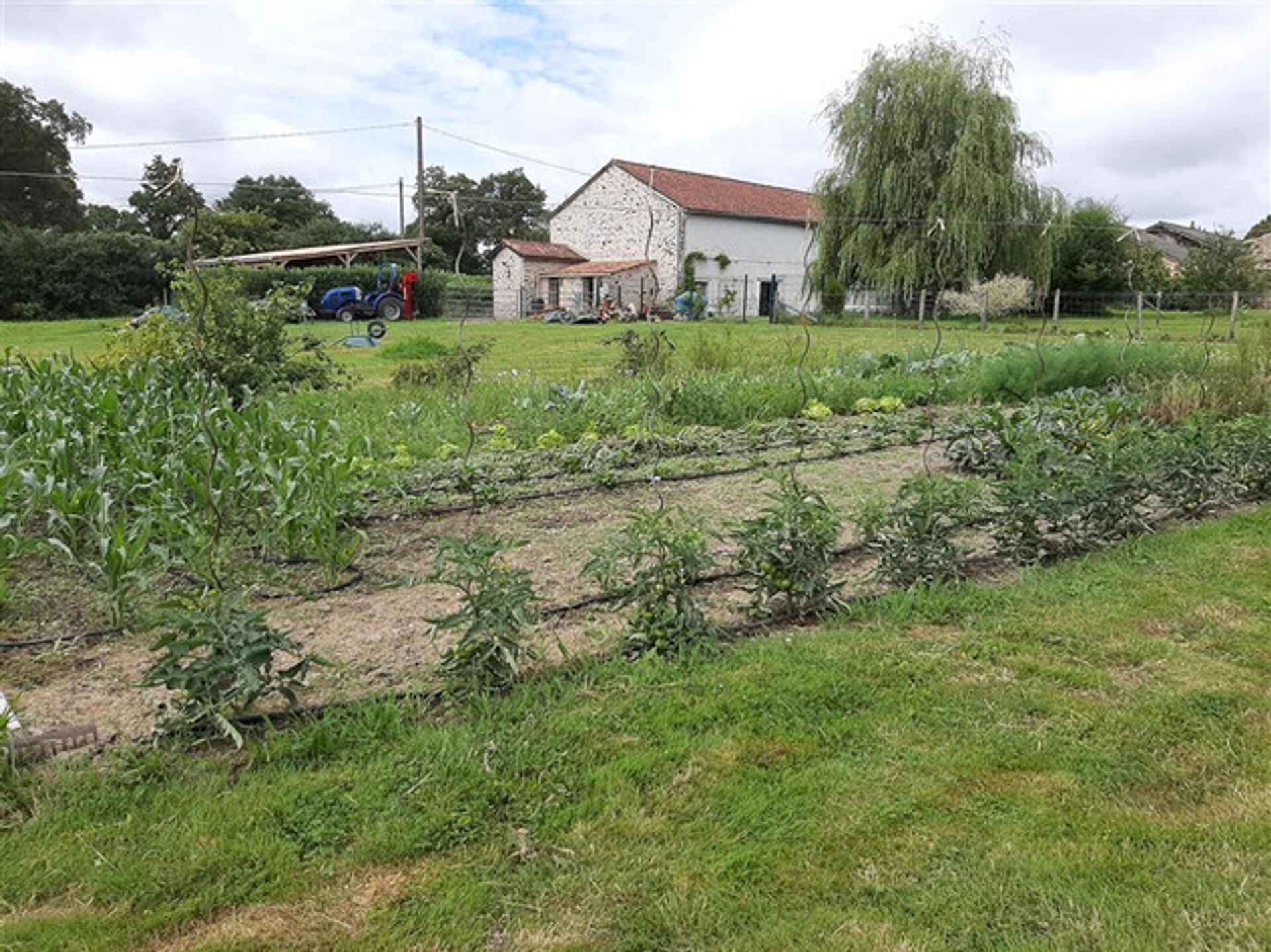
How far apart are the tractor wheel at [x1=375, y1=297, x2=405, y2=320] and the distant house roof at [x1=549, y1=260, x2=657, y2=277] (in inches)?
362

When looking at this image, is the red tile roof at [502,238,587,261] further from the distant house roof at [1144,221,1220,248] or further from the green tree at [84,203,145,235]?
the distant house roof at [1144,221,1220,248]

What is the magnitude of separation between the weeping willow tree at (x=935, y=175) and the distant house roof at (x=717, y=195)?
8.02 metres

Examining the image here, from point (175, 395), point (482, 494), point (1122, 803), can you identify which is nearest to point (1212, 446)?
point (1122, 803)

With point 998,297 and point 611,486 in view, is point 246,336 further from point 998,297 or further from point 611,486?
point 998,297

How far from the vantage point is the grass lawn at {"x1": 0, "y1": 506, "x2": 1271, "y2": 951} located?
72.6 inches

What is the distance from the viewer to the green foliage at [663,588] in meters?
3.13

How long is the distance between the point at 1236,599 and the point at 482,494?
366 centimetres

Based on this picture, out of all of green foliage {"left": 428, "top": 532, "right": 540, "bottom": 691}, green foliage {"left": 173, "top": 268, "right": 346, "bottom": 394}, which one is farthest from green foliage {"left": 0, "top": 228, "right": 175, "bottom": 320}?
green foliage {"left": 428, "top": 532, "right": 540, "bottom": 691}

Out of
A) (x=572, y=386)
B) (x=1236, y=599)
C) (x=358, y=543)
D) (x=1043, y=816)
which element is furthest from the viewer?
(x=572, y=386)

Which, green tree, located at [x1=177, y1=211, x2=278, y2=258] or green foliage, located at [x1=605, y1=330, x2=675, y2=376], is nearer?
green tree, located at [x1=177, y1=211, x2=278, y2=258]

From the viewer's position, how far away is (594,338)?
63.8ft

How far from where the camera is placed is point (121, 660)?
310cm

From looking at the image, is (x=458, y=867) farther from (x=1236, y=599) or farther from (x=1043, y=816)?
(x=1236, y=599)

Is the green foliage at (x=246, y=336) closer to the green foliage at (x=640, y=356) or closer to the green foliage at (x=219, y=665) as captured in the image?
the green foliage at (x=640, y=356)
